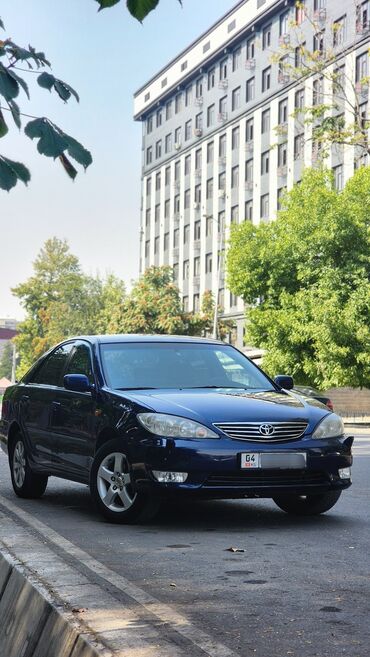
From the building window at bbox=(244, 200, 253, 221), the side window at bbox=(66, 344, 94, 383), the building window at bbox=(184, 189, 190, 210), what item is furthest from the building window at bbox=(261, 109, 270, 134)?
the side window at bbox=(66, 344, 94, 383)

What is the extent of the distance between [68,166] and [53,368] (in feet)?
21.5

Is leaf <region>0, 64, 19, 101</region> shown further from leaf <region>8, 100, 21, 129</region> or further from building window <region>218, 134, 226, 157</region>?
building window <region>218, 134, 226, 157</region>

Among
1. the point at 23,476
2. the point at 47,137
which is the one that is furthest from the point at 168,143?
the point at 47,137

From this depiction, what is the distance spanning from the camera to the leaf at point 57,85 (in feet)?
14.4

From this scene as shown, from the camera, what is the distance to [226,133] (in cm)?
7431

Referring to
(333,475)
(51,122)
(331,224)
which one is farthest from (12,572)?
(331,224)

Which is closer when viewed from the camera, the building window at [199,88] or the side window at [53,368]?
the side window at [53,368]

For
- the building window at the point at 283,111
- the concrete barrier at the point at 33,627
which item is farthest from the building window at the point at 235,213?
the concrete barrier at the point at 33,627

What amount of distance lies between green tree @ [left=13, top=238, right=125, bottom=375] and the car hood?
7818 centimetres

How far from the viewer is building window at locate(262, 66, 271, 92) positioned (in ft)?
225

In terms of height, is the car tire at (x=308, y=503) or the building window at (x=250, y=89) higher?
the building window at (x=250, y=89)

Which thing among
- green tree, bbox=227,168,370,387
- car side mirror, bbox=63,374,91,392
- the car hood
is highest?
green tree, bbox=227,168,370,387

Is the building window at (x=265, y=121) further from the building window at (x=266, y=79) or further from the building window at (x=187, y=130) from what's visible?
the building window at (x=187, y=130)

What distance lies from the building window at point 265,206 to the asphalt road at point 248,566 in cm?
5717
